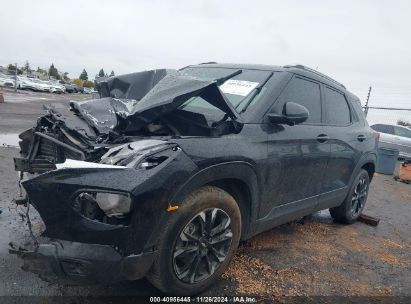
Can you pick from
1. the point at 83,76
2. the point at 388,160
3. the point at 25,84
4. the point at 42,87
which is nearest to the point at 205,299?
the point at 388,160

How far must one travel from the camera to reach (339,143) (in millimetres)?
4438

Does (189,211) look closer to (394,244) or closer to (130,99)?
(130,99)

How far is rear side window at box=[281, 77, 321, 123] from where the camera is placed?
3.76m

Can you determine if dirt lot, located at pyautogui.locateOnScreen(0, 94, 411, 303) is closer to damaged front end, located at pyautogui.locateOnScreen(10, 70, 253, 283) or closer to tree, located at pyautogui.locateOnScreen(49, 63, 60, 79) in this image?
damaged front end, located at pyautogui.locateOnScreen(10, 70, 253, 283)

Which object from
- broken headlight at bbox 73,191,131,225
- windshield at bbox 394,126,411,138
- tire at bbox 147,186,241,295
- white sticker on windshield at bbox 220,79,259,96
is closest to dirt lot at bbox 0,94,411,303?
tire at bbox 147,186,241,295

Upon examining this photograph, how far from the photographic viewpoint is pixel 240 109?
3.40 m

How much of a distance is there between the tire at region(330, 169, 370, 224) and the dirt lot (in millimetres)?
142

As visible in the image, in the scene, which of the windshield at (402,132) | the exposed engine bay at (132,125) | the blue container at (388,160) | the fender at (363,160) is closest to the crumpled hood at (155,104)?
the exposed engine bay at (132,125)

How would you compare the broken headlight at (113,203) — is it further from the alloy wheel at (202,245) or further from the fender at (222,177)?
the alloy wheel at (202,245)

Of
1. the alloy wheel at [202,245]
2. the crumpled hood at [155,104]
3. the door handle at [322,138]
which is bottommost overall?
the alloy wheel at [202,245]

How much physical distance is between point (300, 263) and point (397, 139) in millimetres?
12413

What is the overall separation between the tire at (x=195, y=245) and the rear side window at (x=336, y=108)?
2.10 metres

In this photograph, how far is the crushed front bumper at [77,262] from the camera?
7.57ft

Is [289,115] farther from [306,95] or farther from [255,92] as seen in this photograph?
[306,95]
